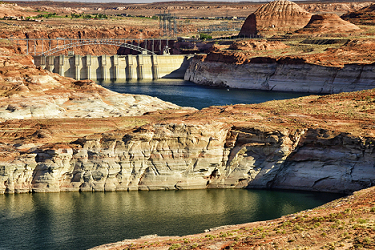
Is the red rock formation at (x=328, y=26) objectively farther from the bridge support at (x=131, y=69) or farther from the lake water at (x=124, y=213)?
the lake water at (x=124, y=213)

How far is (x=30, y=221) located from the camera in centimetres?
4394

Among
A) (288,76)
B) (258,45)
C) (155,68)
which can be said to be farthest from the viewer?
(155,68)

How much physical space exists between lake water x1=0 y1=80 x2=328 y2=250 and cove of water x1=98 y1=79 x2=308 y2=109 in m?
54.3

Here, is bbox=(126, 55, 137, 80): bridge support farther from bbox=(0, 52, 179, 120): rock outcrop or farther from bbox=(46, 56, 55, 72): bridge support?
bbox=(0, 52, 179, 120): rock outcrop

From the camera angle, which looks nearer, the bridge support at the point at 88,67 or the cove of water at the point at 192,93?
the cove of water at the point at 192,93

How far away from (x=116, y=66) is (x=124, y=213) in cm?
12005

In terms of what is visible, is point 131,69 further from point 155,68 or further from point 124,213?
Answer: point 124,213

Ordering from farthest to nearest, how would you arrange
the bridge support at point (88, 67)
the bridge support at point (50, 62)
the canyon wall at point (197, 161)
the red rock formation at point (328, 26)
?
the red rock formation at point (328, 26)
the bridge support at point (88, 67)
the bridge support at point (50, 62)
the canyon wall at point (197, 161)

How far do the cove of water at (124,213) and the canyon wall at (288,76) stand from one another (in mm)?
75177

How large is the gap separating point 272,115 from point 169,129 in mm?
12627

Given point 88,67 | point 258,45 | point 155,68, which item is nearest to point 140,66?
point 155,68

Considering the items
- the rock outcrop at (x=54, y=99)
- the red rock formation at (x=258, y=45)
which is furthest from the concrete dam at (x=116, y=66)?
the rock outcrop at (x=54, y=99)

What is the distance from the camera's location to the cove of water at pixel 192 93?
113m

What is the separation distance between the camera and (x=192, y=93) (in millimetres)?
129500
